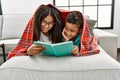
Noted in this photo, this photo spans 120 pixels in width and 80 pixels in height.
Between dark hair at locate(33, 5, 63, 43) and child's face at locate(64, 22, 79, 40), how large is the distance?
4.1 inches

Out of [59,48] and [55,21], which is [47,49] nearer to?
[59,48]

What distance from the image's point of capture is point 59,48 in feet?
4.14

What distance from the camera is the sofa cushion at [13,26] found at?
2.87 metres

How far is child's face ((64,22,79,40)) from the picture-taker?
1425mm

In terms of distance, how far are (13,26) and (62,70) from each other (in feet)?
6.37

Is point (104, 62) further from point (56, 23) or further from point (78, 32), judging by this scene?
point (56, 23)

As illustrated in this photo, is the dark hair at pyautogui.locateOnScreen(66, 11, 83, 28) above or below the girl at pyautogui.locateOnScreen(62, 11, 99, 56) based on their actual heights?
above

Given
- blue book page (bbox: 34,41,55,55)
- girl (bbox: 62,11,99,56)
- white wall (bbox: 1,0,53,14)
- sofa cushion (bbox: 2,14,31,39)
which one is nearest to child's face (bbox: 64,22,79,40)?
girl (bbox: 62,11,99,56)

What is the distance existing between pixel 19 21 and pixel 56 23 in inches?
60.1

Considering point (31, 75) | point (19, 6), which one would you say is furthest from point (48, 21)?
point (19, 6)

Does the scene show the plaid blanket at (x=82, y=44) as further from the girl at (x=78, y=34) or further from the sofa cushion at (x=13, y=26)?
the sofa cushion at (x=13, y=26)

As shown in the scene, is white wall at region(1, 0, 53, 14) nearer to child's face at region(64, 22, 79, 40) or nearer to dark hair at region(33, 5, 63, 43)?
dark hair at region(33, 5, 63, 43)

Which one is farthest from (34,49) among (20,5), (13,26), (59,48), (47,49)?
(20,5)

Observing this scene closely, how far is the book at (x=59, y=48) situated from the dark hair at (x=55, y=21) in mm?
237
